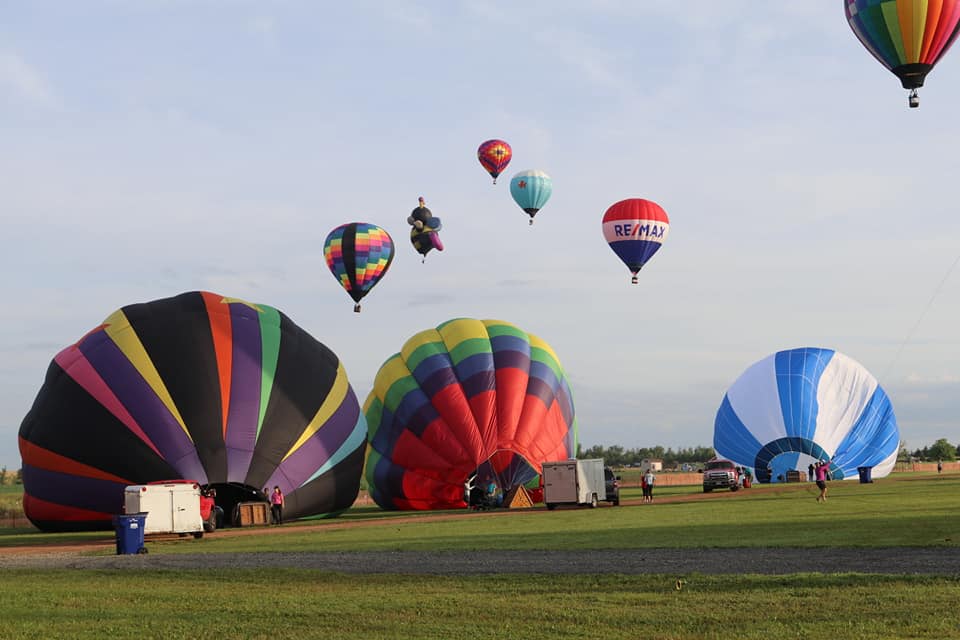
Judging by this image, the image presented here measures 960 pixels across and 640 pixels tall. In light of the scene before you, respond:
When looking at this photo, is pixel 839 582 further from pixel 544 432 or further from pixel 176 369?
pixel 544 432

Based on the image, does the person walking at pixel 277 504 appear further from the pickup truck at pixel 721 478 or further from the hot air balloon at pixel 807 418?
the hot air balloon at pixel 807 418

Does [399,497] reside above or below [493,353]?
below

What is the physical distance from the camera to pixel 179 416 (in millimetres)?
31578

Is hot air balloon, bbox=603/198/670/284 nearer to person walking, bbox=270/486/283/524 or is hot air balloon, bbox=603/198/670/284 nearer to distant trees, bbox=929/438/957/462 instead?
person walking, bbox=270/486/283/524

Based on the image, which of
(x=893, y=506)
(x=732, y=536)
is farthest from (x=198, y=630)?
(x=893, y=506)

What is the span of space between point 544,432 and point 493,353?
130 inches

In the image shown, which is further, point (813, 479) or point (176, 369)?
point (813, 479)

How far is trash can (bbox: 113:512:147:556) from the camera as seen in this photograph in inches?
934

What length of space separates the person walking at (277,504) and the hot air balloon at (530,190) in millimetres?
32923

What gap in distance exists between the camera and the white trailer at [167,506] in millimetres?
28344

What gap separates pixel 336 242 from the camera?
169ft

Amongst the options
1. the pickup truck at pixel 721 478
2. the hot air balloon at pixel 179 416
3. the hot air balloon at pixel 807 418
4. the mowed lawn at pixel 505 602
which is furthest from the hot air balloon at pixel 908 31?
the hot air balloon at pixel 807 418

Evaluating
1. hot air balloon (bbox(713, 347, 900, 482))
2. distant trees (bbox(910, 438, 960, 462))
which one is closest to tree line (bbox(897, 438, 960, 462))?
distant trees (bbox(910, 438, 960, 462))

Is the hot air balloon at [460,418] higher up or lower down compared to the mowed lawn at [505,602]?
higher up
